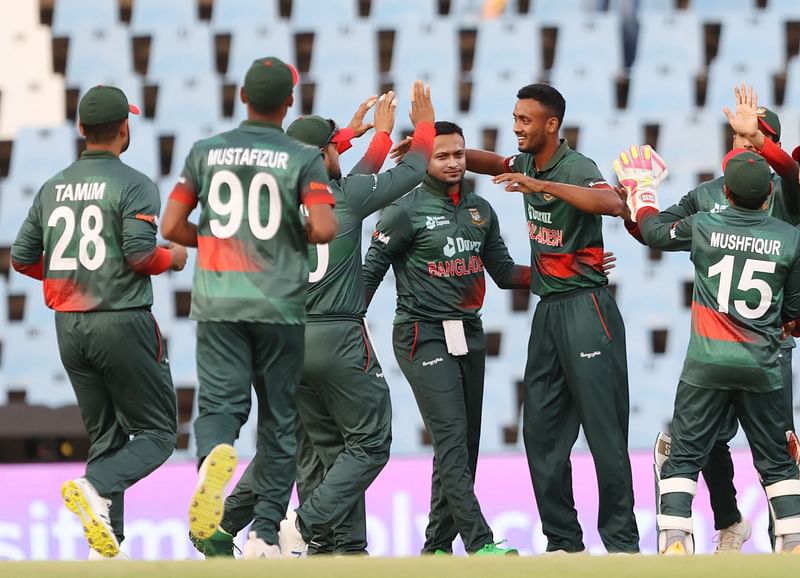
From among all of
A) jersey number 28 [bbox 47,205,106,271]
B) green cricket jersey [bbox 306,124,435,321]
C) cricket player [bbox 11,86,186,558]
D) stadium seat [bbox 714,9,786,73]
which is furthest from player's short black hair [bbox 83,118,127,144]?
stadium seat [bbox 714,9,786,73]

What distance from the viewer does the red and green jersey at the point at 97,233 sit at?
6.52 meters

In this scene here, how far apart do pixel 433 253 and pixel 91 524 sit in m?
2.41

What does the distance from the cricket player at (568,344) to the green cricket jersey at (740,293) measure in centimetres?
55

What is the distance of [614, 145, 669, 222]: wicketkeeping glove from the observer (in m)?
7.13

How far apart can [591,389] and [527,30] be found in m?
7.87

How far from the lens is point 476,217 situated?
770cm

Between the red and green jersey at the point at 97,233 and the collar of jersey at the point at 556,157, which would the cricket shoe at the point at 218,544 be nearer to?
the red and green jersey at the point at 97,233

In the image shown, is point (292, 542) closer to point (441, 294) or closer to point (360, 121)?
point (441, 294)

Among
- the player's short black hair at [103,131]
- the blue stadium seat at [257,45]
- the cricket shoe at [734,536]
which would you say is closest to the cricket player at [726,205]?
the cricket shoe at [734,536]

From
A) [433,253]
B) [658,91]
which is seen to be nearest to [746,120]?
[433,253]

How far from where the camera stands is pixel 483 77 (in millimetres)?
13977

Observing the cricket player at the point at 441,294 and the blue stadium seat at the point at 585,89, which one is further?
the blue stadium seat at the point at 585,89

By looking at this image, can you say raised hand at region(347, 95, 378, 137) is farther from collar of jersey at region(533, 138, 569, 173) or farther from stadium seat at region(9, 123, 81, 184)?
stadium seat at region(9, 123, 81, 184)

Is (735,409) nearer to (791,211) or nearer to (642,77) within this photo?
(791,211)
